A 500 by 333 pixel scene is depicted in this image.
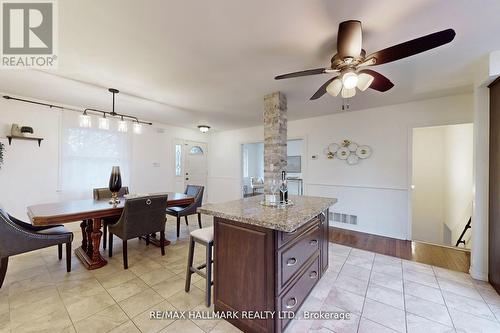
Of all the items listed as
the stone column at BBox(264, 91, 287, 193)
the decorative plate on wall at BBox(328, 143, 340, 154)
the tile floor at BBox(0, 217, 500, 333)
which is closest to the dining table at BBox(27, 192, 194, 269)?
the tile floor at BBox(0, 217, 500, 333)

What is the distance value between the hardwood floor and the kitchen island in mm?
2015

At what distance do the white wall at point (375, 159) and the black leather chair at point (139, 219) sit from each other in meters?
3.32

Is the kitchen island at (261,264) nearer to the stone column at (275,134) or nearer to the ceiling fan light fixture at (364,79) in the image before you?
the ceiling fan light fixture at (364,79)

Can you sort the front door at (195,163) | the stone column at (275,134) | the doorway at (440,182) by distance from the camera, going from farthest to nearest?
the front door at (195,163) → the doorway at (440,182) → the stone column at (275,134)

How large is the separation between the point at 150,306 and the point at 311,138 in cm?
425

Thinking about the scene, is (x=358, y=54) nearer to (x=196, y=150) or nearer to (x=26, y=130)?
(x=26, y=130)

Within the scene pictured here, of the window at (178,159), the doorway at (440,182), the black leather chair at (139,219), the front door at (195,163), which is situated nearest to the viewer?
the black leather chair at (139,219)

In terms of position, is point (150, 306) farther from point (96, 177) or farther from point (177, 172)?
point (177, 172)

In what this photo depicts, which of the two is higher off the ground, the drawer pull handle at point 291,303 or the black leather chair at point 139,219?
the black leather chair at point 139,219

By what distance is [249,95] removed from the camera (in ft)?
10.8

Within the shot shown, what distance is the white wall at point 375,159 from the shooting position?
138 inches

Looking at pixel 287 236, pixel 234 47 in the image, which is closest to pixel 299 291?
pixel 287 236

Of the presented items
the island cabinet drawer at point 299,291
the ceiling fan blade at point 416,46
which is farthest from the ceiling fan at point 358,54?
the island cabinet drawer at point 299,291

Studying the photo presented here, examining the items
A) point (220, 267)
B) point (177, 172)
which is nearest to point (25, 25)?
point (220, 267)
